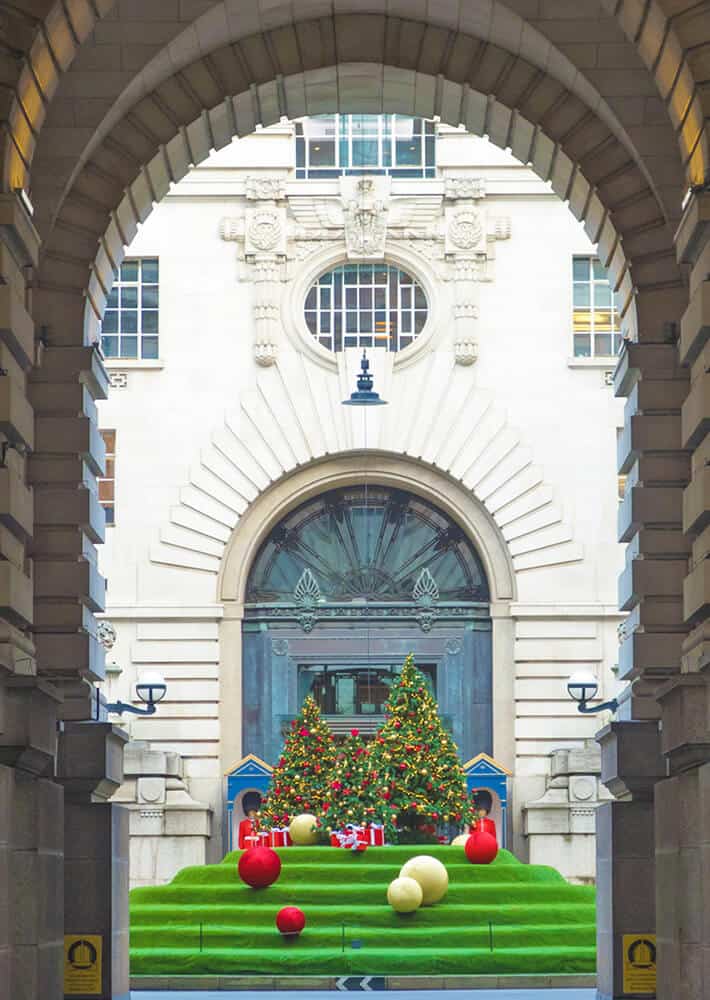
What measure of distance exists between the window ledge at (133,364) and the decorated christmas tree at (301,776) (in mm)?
13723

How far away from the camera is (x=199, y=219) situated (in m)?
50.4

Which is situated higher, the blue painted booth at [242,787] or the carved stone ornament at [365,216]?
the carved stone ornament at [365,216]

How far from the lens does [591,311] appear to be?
50656 millimetres

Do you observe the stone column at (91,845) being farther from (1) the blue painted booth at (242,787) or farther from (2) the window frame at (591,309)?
(2) the window frame at (591,309)

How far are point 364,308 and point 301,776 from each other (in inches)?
594

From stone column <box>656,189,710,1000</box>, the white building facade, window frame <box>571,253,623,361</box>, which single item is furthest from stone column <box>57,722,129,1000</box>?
window frame <box>571,253,623,361</box>

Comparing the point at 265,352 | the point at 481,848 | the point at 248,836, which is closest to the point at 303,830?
the point at 248,836

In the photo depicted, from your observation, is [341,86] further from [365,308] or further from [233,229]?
[233,229]

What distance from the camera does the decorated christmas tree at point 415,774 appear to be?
36.3 meters

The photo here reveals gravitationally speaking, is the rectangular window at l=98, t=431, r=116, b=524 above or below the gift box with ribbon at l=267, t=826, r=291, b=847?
above

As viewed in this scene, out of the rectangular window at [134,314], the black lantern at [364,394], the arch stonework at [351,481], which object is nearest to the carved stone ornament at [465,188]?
the arch stonework at [351,481]

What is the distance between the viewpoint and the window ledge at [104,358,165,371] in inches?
1975

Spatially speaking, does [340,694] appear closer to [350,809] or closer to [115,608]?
[115,608]

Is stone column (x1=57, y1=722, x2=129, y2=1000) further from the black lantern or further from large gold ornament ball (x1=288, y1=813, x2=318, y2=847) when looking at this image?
the black lantern
